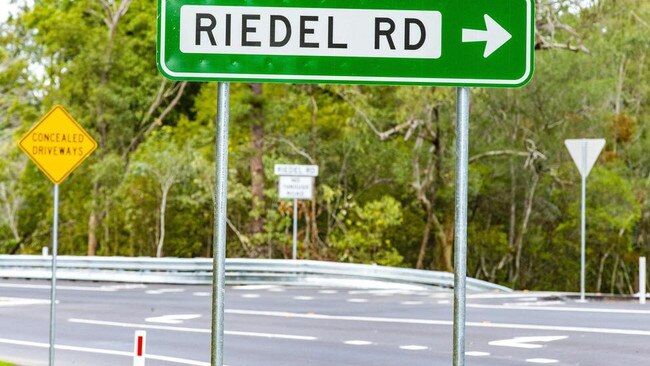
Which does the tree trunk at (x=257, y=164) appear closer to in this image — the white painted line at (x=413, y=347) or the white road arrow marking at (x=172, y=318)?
the white road arrow marking at (x=172, y=318)

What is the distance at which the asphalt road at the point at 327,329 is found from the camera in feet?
42.8

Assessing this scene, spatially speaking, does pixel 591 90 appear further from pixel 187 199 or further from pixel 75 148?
pixel 75 148

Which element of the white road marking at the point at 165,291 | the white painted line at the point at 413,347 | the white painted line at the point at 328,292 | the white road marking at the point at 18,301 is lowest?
the white road marking at the point at 18,301

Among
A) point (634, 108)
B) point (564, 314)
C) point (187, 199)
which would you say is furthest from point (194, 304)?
point (634, 108)

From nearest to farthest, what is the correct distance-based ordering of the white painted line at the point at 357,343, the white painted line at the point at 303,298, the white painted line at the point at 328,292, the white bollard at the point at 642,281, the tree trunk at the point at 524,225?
the white painted line at the point at 357,343 < the white bollard at the point at 642,281 < the white painted line at the point at 303,298 < the white painted line at the point at 328,292 < the tree trunk at the point at 524,225

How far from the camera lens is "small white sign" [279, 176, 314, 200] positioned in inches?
1038

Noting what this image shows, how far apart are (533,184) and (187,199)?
11.1 meters

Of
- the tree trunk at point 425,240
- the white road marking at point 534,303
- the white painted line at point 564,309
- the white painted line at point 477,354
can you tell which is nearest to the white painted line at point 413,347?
the white painted line at point 477,354

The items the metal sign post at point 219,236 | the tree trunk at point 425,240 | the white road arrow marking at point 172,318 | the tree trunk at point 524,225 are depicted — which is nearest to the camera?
the metal sign post at point 219,236

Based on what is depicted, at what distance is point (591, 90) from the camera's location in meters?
36.1

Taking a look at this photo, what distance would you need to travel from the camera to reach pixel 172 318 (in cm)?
1789

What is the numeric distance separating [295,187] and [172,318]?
890 cm

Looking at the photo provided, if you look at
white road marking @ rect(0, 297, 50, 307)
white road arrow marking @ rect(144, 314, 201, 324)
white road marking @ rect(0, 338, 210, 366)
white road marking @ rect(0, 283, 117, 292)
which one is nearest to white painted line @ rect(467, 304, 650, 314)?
white road arrow marking @ rect(144, 314, 201, 324)

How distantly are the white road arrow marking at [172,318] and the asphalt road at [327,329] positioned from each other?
0.01 meters
